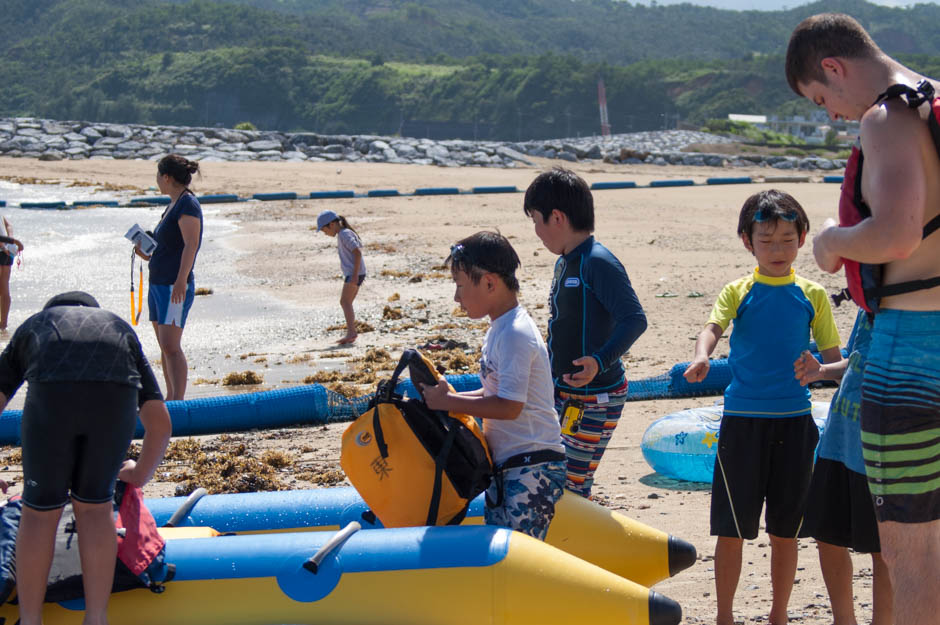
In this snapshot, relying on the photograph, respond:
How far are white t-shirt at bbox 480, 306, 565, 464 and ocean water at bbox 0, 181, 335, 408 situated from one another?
15.8ft

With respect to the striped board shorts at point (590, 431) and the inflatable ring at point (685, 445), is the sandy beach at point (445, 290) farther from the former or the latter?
the striped board shorts at point (590, 431)

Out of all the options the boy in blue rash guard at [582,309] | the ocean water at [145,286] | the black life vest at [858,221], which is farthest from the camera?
the ocean water at [145,286]

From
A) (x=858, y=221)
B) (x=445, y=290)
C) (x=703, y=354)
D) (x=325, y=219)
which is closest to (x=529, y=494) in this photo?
(x=703, y=354)

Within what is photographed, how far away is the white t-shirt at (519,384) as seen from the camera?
324 cm

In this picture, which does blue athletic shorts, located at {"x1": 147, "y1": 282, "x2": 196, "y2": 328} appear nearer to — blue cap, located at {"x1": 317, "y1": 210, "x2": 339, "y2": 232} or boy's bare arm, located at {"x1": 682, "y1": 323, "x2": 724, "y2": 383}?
blue cap, located at {"x1": 317, "y1": 210, "x2": 339, "y2": 232}

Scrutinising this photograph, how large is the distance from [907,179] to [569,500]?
179cm

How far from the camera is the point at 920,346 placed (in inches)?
103

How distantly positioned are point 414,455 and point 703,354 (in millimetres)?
1063

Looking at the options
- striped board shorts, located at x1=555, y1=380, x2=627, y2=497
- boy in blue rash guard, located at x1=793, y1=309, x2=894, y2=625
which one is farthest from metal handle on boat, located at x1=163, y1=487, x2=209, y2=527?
boy in blue rash guard, located at x1=793, y1=309, x2=894, y2=625

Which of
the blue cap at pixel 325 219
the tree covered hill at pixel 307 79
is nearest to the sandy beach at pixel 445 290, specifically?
the blue cap at pixel 325 219

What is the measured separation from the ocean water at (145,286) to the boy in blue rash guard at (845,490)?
5350 millimetres

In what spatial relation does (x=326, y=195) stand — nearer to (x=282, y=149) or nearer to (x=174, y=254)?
(x=282, y=149)

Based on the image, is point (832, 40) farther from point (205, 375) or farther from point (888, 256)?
point (205, 375)

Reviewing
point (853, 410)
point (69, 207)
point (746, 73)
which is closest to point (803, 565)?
point (853, 410)
